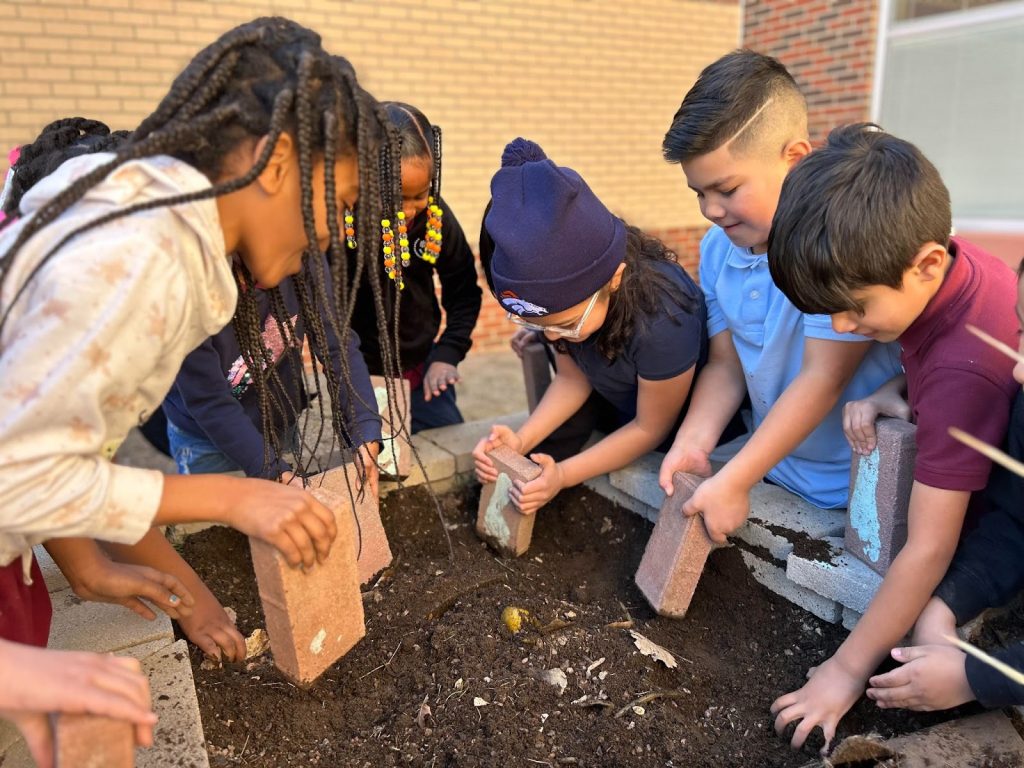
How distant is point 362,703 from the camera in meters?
1.90

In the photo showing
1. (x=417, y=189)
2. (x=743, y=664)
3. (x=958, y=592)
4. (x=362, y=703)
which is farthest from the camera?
(x=417, y=189)

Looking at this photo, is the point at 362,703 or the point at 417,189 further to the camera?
the point at 417,189

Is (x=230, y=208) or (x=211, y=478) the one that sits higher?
(x=230, y=208)

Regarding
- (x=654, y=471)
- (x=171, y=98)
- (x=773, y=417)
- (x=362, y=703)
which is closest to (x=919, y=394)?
(x=773, y=417)

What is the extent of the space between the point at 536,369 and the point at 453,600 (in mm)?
1239

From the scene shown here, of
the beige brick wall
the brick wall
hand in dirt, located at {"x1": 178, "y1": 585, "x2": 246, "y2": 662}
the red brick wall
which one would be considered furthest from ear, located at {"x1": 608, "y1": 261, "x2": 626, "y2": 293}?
the red brick wall

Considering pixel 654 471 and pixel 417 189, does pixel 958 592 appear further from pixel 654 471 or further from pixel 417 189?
pixel 417 189

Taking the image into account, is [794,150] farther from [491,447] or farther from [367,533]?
[367,533]

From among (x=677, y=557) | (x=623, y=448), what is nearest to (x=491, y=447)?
(x=623, y=448)

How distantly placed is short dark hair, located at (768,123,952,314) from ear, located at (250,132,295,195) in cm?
103

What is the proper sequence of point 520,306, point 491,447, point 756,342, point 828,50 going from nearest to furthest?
1. point 520,306
2. point 756,342
3. point 491,447
4. point 828,50

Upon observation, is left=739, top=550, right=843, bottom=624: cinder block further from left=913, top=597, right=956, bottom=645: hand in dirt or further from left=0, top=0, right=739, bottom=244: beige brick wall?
left=0, top=0, right=739, bottom=244: beige brick wall

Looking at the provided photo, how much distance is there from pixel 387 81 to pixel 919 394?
5.68 m

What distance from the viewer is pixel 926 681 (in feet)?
5.26
